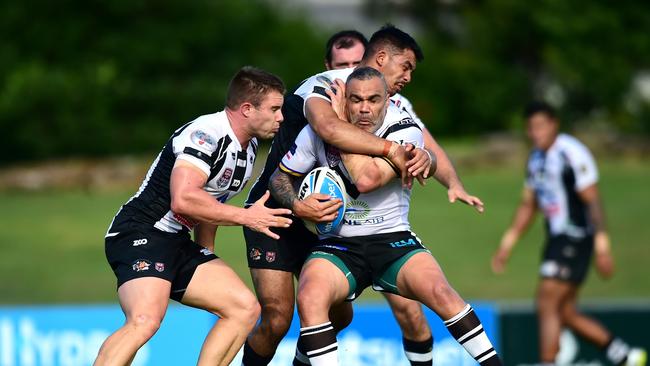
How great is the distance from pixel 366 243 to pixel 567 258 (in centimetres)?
566

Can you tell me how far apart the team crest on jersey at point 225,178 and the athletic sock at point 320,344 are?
3.60ft

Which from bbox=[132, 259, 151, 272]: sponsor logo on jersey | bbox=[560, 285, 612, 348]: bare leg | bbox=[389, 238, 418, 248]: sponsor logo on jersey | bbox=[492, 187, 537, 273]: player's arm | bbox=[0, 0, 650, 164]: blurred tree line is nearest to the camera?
bbox=[132, 259, 151, 272]: sponsor logo on jersey

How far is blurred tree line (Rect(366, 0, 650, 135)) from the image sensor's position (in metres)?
28.6

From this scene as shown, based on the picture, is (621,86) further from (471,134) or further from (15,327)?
(15,327)

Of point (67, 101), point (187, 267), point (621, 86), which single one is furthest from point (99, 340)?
point (621, 86)

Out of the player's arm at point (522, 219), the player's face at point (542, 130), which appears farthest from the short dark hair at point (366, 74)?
the player's arm at point (522, 219)

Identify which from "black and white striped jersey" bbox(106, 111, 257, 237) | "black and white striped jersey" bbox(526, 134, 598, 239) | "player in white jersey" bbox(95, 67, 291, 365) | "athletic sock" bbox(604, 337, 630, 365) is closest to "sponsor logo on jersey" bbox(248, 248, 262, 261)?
"player in white jersey" bbox(95, 67, 291, 365)

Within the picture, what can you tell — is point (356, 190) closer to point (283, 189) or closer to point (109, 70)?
point (283, 189)

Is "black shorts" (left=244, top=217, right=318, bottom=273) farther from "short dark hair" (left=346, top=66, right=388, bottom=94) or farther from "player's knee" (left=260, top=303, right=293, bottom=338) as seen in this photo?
"short dark hair" (left=346, top=66, right=388, bottom=94)

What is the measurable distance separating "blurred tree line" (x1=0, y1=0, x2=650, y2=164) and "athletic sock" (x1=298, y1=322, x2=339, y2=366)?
19.0 metres

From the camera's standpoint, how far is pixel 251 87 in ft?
25.8

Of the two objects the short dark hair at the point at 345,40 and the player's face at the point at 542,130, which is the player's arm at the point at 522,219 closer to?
the player's face at the point at 542,130

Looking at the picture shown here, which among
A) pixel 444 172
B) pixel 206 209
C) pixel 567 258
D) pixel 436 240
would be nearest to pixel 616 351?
pixel 567 258

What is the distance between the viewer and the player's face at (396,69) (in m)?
7.92
